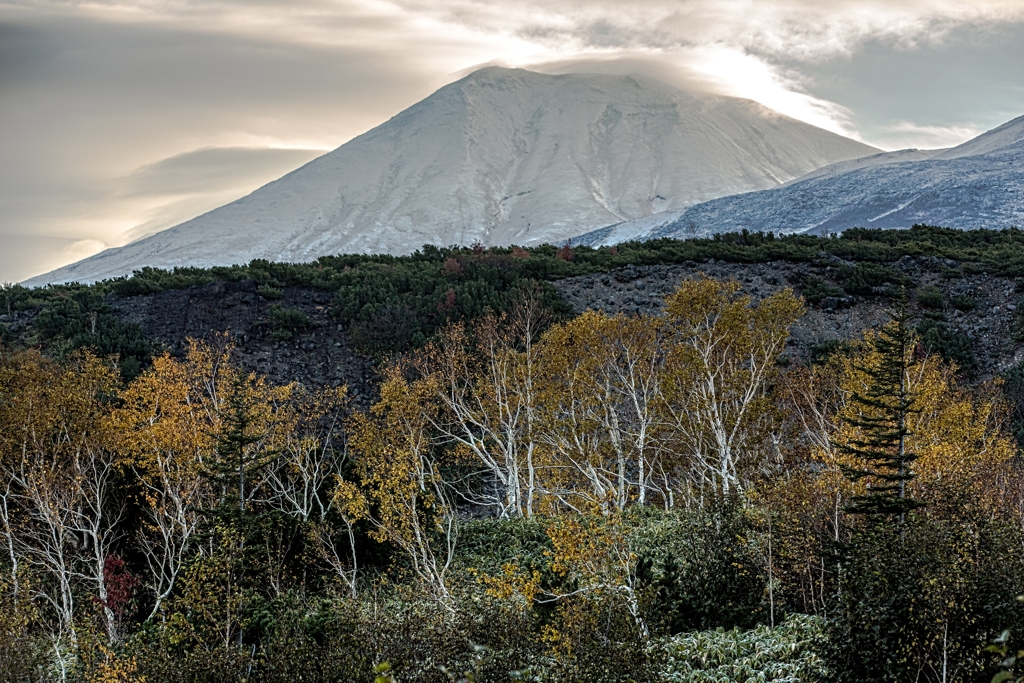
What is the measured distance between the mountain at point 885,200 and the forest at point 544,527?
91.3 meters

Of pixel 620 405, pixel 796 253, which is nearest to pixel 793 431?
pixel 620 405

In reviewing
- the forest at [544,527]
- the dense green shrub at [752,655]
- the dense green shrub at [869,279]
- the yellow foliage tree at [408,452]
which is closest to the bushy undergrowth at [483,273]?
the dense green shrub at [869,279]

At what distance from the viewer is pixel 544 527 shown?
88.0ft

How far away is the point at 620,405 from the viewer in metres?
40.1

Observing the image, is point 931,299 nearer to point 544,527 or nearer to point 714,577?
point 544,527

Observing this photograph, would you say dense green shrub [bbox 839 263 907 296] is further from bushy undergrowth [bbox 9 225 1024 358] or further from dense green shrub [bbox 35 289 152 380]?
dense green shrub [bbox 35 289 152 380]

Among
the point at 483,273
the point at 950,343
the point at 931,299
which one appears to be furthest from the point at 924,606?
the point at 483,273

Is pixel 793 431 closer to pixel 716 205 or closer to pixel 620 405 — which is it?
pixel 620 405

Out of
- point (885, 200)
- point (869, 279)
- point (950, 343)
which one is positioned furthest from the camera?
point (885, 200)

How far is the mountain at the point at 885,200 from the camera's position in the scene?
122312 mm

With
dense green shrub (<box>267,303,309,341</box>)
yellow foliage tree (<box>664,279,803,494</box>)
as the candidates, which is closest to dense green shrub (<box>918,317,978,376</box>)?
yellow foliage tree (<box>664,279,803,494</box>)

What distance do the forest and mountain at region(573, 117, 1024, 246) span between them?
299ft

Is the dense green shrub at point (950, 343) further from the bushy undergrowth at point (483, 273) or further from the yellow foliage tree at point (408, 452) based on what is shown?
the yellow foliage tree at point (408, 452)

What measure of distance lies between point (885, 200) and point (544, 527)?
126530 millimetres
